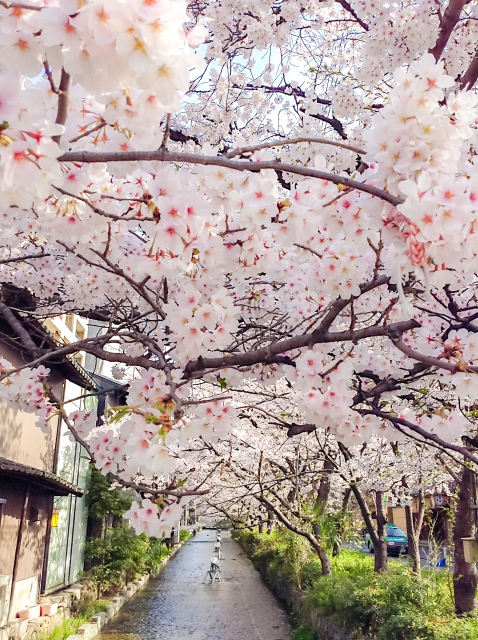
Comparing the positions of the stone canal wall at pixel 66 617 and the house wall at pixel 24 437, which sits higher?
the house wall at pixel 24 437

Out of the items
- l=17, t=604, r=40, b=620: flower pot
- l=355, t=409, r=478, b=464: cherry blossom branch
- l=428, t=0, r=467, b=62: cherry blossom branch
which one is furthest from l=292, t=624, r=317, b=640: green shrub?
l=428, t=0, r=467, b=62: cherry blossom branch

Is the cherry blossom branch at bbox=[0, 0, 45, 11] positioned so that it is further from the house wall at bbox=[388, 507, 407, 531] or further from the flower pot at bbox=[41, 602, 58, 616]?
the house wall at bbox=[388, 507, 407, 531]

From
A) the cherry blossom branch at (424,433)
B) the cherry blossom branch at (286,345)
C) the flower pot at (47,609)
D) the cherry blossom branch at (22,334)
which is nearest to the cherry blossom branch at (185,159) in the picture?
the cherry blossom branch at (286,345)

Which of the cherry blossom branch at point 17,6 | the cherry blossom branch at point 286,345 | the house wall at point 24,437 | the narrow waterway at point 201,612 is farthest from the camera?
the narrow waterway at point 201,612

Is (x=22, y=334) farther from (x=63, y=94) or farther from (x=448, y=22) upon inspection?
(x=448, y=22)

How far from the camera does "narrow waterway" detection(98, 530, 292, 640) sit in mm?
9172

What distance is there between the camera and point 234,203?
222cm

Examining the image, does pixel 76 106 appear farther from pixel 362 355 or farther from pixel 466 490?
pixel 466 490

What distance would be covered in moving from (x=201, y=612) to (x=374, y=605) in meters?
5.99

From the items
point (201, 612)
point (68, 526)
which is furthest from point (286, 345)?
point (201, 612)

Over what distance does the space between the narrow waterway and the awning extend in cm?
231

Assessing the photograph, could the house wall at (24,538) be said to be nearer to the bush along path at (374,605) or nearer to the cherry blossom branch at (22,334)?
the cherry blossom branch at (22,334)

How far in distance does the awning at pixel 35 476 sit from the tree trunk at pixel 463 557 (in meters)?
4.67

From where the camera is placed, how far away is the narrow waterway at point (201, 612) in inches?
361
